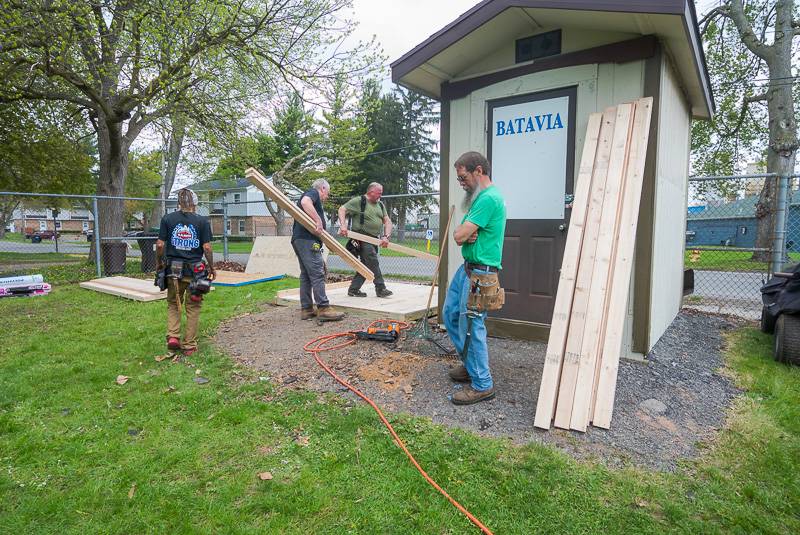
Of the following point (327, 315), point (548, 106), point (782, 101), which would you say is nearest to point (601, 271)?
point (548, 106)

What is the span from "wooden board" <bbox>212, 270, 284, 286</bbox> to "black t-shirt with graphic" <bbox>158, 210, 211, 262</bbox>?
4355 millimetres

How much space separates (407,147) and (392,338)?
31406mm

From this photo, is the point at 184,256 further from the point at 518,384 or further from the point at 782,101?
the point at 782,101

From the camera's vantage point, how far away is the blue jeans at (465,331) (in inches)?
131

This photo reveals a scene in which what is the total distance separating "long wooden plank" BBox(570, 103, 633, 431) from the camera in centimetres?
305

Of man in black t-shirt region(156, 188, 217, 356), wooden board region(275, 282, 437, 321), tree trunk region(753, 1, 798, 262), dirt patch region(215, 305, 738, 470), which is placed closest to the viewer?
dirt patch region(215, 305, 738, 470)

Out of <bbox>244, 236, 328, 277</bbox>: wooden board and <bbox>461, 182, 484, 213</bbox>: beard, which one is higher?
<bbox>461, 182, 484, 213</bbox>: beard

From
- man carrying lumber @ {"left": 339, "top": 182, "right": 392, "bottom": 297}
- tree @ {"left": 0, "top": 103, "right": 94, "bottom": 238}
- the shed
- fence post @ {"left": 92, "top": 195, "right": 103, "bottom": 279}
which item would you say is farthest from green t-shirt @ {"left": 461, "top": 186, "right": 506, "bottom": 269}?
tree @ {"left": 0, "top": 103, "right": 94, "bottom": 238}

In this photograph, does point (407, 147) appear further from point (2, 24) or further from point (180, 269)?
point (180, 269)

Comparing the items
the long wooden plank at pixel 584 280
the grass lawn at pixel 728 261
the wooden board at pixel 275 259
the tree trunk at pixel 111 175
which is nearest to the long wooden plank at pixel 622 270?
the long wooden plank at pixel 584 280

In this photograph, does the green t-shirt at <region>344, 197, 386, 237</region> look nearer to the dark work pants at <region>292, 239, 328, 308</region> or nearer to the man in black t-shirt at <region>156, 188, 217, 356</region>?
the dark work pants at <region>292, 239, 328, 308</region>

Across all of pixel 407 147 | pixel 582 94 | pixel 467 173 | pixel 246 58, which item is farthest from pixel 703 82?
pixel 407 147

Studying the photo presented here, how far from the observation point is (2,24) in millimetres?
8211

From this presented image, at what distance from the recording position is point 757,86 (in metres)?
15.2
